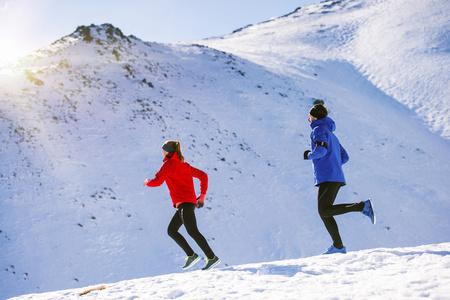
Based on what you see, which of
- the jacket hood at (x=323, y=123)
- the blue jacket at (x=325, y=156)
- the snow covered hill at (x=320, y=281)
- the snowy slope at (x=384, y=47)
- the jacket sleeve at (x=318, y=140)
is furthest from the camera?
the snowy slope at (x=384, y=47)

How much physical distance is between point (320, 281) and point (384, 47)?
1335 inches

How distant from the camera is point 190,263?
507cm

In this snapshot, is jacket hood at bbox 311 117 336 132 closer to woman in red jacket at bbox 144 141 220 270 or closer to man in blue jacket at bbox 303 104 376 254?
man in blue jacket at bbox 303 104 376 254

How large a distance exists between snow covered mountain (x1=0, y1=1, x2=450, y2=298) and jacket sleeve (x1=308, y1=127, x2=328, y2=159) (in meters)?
5.44

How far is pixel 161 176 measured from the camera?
4.64 metres

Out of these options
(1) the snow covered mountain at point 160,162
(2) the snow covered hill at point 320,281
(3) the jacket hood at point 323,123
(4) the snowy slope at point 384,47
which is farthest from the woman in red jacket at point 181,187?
(4) the snowy slope at point 384,47

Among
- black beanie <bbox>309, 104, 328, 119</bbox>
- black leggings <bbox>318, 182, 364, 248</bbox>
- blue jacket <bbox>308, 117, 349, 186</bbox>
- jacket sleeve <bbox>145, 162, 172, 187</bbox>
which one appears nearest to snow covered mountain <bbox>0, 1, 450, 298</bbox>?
jacket sleeve <bbox>145, 162, 172, 187</bbox>

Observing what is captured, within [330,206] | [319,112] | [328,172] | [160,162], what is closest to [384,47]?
[160,162]

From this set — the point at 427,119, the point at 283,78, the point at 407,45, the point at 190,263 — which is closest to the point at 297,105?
the point at 283,78

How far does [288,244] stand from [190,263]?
545 cm

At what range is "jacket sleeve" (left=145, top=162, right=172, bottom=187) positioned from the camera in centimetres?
462

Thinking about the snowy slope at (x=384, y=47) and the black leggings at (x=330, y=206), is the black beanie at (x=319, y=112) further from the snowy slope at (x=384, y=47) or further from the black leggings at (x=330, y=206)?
the snowy slope at (x=384, y=47)

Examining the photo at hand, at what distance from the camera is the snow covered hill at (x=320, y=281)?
296 cm

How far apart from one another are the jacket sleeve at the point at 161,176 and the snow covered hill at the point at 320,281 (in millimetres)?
1447
